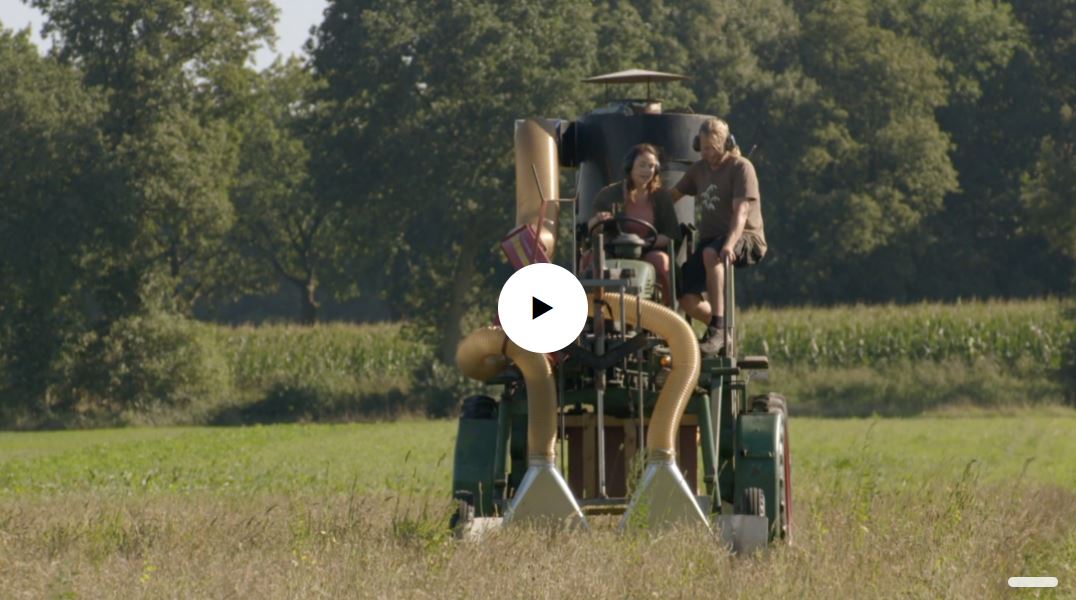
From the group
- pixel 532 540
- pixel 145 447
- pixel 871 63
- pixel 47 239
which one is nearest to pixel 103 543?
pixel 532 540

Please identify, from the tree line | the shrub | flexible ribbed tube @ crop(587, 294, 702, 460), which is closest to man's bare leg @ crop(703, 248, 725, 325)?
flexible ribbed tube @ crop(587, 294, 702, 460)

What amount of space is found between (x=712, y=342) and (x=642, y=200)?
42.0 inches

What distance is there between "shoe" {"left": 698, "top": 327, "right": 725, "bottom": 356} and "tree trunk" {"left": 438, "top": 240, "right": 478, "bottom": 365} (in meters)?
38.1

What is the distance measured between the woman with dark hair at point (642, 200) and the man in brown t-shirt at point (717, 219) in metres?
0.22

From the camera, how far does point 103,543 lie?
12750 millimetres

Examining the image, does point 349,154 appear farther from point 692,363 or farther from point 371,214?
point 692,363

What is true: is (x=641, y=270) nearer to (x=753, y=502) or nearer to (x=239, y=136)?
(x=753, y=502)

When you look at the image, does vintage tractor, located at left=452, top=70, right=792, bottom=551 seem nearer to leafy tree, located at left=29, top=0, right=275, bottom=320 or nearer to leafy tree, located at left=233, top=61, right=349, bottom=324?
leafy tree, located at left=29, top=0, right=275, bottom=320

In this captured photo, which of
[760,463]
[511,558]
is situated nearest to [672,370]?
[760,463]

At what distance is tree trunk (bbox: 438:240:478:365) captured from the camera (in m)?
51.2

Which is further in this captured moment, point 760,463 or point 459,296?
point 459,296

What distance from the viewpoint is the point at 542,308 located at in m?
11.8

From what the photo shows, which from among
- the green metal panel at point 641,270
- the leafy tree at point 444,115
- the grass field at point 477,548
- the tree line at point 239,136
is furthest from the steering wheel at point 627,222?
the leafy tree at point 444,115

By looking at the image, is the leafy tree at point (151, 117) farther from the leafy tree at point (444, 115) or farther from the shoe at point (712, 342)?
the shoe at point (712, 342)
